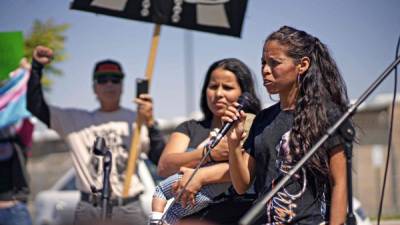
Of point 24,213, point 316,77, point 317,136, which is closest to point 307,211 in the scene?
point 317,136

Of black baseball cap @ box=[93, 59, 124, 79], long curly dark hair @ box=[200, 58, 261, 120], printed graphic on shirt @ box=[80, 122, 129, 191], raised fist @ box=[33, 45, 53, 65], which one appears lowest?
printed graphic on shirt @ box=[80, 122, 129, 191]

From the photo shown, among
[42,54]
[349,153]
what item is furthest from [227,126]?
[42,54]

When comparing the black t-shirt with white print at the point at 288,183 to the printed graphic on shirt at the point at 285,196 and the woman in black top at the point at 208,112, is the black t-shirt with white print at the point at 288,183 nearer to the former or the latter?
the printed graphic on shirt at the point at 285,196

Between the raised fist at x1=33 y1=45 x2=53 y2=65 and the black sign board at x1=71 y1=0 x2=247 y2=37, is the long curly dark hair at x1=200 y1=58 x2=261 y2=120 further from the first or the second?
the raised fist at x1=33 y1=45 x2=53 y2=65

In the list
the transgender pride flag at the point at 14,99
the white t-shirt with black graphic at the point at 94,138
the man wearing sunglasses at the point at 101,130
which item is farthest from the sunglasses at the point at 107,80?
the transgender pride flag at the point at 14,99

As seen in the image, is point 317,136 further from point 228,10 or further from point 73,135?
point 73,135

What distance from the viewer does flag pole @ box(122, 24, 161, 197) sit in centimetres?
621

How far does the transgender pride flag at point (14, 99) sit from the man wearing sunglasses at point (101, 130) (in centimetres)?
88

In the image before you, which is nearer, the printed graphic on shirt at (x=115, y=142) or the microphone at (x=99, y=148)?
the microphone at (x=99, y=148)

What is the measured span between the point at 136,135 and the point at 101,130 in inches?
14.4

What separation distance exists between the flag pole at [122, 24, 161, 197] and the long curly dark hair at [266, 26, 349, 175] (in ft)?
7.11

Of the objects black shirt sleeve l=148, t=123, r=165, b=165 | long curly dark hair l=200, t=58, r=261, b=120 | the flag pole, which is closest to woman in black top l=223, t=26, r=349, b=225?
long curly dark hair l=200, t=58, r=261, b=120

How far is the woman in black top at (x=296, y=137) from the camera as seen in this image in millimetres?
3957

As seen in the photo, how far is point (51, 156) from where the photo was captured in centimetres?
2336
